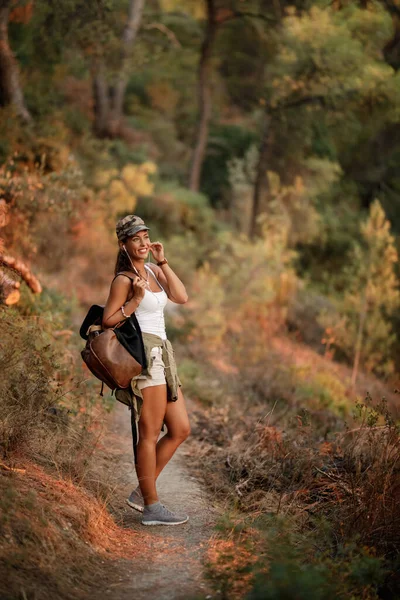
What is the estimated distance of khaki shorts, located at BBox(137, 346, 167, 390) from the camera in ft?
15.3

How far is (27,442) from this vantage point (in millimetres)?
5012

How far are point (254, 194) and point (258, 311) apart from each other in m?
6.05

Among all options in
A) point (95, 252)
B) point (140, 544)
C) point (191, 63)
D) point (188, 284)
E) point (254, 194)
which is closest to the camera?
point (140, 544)

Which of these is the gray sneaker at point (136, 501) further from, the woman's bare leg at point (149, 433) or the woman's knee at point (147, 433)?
the woman's knee at point (147, 433)

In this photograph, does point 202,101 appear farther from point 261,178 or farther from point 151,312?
point 151,312

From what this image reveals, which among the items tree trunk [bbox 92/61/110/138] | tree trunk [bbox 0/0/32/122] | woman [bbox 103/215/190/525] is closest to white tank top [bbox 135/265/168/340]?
woman [bbox 103/215/190/525]

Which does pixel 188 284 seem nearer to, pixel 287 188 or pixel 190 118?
pixel 287 188

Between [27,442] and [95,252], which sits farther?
[95,252]

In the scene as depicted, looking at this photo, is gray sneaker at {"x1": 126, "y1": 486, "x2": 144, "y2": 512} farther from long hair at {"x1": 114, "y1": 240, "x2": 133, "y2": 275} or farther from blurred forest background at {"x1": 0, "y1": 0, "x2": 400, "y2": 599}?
long hair at {"x1": 114, "y1": 240, "x2": 133, "y2": 275}

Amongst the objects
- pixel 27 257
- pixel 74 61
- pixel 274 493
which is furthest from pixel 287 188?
pixel 274 493

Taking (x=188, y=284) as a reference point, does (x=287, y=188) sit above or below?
above

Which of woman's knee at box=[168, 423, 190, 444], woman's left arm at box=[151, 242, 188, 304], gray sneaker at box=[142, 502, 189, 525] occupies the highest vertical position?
woman's left arm at box=[151, 242, 188, 304]

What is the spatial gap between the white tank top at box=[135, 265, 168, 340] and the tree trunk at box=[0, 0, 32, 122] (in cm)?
846

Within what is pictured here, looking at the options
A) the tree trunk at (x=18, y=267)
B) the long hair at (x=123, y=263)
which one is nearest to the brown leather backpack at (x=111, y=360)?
the long hair at (x=123, y=263)
